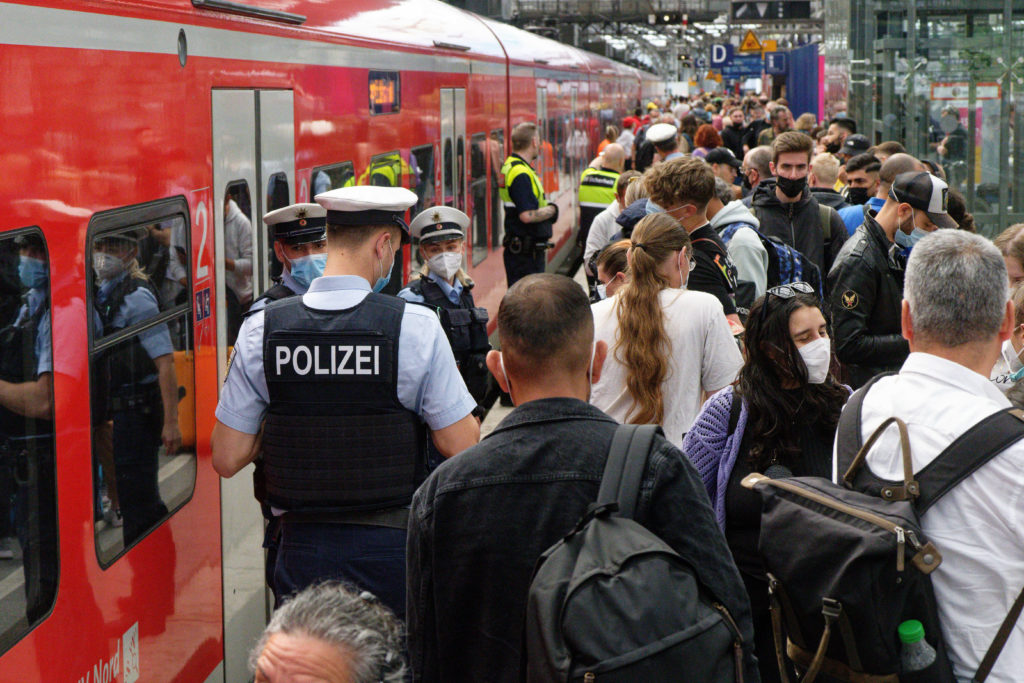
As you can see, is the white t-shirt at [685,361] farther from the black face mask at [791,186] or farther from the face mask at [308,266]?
the black face mask at [791,186]

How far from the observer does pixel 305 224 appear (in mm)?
4266

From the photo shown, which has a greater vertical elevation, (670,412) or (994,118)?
(994,118)

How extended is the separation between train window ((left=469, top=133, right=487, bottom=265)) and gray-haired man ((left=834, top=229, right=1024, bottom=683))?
7.19 metres

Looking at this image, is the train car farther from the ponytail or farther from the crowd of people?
the ponytail

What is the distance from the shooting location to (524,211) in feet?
34.5

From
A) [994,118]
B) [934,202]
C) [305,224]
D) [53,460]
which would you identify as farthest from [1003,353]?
[994,118]

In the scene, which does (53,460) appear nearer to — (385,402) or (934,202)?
(385,402)

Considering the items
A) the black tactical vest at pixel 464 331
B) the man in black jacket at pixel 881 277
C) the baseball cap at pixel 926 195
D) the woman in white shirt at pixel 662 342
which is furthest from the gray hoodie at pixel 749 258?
the woman in white shirt at pixel 662 342

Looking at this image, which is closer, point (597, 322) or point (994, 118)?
point (597, 322)

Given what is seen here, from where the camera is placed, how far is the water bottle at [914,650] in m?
2.38

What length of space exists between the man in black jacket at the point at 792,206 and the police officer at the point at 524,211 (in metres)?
3.75

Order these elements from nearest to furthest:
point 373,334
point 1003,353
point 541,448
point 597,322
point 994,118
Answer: point 541,448 < point 373,334 < point 1003,353 < point 597,322 < point 994,118

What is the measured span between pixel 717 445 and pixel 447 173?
549 cm

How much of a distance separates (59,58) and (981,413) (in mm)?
2104
